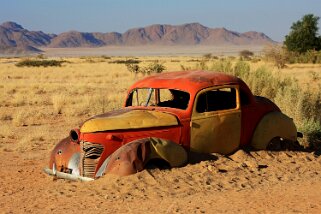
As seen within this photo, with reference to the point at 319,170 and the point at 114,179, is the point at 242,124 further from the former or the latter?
the point at 114,179

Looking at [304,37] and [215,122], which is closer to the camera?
[215,122]

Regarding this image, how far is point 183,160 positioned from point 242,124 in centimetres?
147

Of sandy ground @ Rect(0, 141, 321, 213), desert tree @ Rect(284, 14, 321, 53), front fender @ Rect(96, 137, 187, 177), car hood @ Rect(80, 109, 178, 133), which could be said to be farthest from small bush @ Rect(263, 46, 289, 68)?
front fender @ Rect(96, 137, 187, 177)

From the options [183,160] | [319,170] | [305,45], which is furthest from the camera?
[305,45]

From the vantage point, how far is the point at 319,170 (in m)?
8.55

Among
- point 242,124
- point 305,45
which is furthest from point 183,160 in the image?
point 305,45

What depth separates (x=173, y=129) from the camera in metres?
7.88

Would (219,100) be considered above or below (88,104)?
above

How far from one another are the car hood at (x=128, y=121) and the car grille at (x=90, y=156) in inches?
8.9

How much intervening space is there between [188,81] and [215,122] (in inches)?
31.5

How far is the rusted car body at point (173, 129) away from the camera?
295 inches

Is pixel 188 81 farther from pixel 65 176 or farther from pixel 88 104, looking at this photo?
pixel 88 104

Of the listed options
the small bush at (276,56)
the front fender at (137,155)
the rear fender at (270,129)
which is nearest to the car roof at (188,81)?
the rear fender at (270,129)

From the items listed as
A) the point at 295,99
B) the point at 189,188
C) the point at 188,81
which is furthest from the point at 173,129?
the point at 295,99
